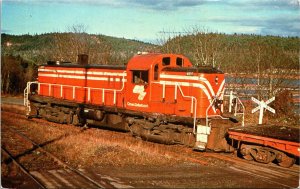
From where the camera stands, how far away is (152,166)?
10633 millimetres

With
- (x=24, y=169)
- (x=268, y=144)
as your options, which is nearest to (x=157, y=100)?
(x=268, y=144)

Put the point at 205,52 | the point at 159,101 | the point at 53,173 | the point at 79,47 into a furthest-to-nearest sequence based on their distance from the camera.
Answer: the point at 79,47
the point at 205,52
the point at 159,101
the point at 53,173

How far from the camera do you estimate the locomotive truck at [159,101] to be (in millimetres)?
13095

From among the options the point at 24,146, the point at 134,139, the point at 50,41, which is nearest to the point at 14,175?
the point at 24,146

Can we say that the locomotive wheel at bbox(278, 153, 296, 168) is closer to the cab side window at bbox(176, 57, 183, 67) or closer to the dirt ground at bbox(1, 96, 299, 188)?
the dirt ground at bbox(1, 96, 299, 188)

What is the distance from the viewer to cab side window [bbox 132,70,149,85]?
48.1 feet

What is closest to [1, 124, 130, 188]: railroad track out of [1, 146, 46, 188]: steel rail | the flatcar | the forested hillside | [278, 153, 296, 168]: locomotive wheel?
[1, 146, 46, 188]: steel rail

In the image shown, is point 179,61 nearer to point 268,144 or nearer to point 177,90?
point 177,90

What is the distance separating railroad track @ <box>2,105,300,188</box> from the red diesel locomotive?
47 cm

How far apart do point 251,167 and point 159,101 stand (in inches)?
183

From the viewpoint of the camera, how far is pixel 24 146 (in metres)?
13.2

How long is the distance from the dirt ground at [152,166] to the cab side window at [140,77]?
2.34 meters

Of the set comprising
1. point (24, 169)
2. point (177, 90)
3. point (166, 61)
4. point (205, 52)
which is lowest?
point (24, 169)

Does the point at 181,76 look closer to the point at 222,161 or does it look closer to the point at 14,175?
the point at 222,161
